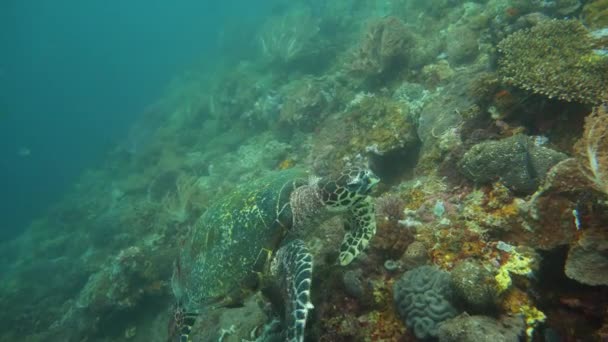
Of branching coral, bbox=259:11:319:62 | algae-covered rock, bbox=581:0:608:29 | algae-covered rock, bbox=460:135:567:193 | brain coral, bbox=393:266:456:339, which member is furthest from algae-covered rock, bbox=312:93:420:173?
branching coral, bbox=259:11:319:62

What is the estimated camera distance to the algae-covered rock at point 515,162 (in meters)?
3.34

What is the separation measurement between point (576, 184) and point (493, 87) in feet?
7.27

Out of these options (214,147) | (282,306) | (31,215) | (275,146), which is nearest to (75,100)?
(31,215)

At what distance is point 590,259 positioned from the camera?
2.34 metres

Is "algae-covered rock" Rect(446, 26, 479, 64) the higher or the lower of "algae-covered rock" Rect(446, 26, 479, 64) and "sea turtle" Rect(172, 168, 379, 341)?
the lower

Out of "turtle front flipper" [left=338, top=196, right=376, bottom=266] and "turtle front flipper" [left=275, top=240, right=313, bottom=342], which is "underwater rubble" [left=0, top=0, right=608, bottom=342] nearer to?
"turtle front flipper" [left=338, top=196, right=376, bottom=266]

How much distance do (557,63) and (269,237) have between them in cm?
409

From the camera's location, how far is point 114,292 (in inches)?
329

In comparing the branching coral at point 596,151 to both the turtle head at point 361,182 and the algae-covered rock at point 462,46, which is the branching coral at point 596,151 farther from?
the algae-covered rock at point 462,46

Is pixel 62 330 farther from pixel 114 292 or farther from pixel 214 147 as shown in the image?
pixel 214 147

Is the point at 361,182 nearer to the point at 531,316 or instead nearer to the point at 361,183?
the point at 361,183

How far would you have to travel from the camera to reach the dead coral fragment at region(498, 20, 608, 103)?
11.6 ft

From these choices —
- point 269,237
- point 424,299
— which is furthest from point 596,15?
point 269,237

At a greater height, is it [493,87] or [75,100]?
[75,100]
